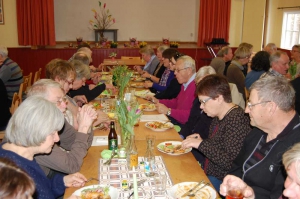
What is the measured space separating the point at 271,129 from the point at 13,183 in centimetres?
152

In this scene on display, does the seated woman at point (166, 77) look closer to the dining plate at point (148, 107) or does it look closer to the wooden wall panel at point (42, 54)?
the dining plate at point (148, 107)

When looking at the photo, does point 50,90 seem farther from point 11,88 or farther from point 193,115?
point 11,88

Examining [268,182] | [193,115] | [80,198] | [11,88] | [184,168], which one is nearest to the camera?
[80,198]

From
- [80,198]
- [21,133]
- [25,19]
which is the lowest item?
[80,198]

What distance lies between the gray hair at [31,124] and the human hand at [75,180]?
1.25ft

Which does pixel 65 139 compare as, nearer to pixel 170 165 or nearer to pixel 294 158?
pixel 170 165

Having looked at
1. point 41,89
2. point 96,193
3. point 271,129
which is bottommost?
point 96,193

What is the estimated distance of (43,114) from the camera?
5.49 ft

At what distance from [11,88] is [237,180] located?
449 centimetres

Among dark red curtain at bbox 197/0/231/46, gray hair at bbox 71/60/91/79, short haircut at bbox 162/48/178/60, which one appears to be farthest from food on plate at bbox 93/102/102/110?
dark red curtain at bbox 197/0/231/46

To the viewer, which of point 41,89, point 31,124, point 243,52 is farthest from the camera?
point 243,52

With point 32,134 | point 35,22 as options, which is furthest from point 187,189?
point 35,22

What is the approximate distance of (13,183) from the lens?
105 cm

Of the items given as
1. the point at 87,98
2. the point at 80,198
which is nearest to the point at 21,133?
the point at 80,198
